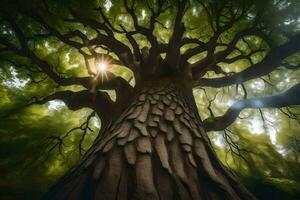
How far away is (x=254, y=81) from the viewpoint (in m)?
6.21

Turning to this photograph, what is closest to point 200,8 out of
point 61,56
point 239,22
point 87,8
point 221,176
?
point 239,22

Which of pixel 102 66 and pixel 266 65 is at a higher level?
pixel 102 66

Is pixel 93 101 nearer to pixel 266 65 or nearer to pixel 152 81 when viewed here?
pixel 152 81

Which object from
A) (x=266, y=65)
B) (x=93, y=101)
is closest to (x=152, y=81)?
(x=93, y=101)

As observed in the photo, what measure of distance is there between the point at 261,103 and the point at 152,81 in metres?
1.81

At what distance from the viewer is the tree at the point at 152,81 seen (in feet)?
5.74

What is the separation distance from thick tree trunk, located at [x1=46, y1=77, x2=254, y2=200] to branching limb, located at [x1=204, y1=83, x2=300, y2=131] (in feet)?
5.63

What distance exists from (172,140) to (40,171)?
3.42 m

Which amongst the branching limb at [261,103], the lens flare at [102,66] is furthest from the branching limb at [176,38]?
the branching limb at [261,103]

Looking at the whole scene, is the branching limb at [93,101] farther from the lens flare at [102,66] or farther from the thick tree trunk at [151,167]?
the thick tree trunk at [151,167]

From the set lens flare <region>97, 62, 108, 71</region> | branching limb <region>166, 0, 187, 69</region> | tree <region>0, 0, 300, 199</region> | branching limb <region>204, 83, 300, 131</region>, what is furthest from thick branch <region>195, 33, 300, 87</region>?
lens flare <region>97, 62, 108, 71</region>

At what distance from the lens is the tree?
175 cm

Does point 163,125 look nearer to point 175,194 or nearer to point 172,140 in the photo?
point 172,140

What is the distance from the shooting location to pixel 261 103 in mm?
3930
